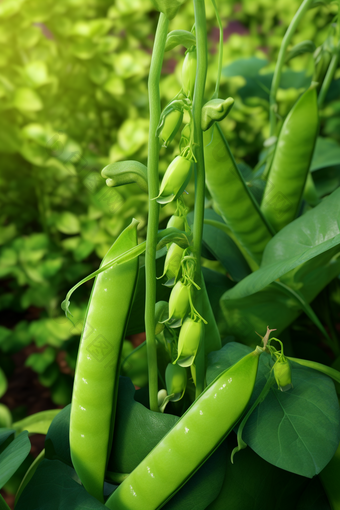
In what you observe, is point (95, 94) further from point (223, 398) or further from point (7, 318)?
point (223, 398)

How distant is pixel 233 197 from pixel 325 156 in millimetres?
348

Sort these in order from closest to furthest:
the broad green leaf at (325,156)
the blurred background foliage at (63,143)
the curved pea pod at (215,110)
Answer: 1. the curved pea pod at (215,110)
2. the broad green leaf at (325,156)
3. the blurred background foliage at (63,143)

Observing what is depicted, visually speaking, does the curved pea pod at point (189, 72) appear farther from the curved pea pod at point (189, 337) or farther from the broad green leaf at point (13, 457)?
the broad green leaf at point (13, 457)

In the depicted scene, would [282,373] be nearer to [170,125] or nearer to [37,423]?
[170,125]

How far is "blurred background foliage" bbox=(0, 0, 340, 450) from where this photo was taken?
87cm

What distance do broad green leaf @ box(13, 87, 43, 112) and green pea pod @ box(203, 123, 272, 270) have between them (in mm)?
583

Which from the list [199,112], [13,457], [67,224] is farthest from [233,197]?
[67,224]

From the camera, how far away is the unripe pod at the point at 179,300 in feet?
0.96

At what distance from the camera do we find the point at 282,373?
310mm

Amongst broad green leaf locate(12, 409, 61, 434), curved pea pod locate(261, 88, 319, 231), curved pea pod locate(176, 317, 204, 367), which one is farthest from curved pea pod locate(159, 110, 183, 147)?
broad green leaf locate(12, 409, 61, 434)

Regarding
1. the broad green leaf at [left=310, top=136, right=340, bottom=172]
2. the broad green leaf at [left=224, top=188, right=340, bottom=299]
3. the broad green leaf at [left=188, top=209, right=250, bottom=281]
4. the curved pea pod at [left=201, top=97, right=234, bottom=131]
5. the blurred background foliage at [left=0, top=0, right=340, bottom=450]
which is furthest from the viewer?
the blurred background foliage at [left=0, top=0, right=340, bottom=450]

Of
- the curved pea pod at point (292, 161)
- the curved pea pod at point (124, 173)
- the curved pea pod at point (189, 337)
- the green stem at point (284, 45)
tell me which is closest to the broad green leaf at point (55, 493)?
the curved pea pod at point (189, 337)

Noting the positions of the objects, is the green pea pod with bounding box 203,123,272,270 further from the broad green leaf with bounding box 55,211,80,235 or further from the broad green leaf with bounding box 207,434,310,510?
the broad green leaf with bounding box 55,211,80,235

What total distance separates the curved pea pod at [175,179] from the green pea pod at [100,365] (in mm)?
46
